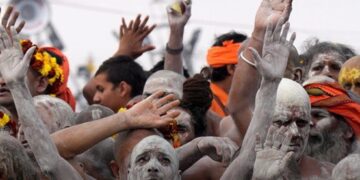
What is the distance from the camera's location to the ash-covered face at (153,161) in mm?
9211

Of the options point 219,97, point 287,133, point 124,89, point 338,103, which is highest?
point 287,133

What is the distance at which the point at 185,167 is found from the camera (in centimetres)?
996

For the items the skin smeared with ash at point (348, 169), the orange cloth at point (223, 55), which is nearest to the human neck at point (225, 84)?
the orange cloth at point (223, 55)

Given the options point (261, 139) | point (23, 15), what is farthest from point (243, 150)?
point (23, 15)

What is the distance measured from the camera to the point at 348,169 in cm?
808

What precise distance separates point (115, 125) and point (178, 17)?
6.87ft

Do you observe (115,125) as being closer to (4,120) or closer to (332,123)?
(4,120)

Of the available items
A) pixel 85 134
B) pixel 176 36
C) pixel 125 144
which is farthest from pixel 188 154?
pixel 176 36

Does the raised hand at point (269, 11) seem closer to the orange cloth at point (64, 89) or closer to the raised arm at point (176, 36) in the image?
the raised arm at point (176, 36)

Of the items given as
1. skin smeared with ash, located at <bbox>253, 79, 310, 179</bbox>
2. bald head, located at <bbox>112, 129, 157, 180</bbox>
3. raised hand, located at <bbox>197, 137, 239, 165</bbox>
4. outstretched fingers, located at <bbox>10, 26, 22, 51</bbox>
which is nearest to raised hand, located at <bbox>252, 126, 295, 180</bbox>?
skin smeared with ash, located at <bbox>253, 79, 310, 179</bbox>

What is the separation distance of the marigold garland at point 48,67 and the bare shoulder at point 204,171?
1.57 meters

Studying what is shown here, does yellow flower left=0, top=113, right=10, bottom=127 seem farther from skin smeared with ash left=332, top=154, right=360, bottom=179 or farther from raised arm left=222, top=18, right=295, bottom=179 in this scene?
skin smeared with ash left=332, top=154, right=360, bottom=179

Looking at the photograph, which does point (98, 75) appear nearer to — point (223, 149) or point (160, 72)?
point (160, 72)

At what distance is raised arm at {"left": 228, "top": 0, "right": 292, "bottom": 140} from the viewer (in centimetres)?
974
